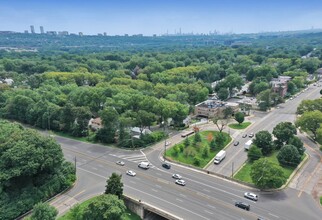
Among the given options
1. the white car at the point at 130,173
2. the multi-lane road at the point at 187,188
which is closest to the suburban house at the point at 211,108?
the multi-lane road at the point at 187,188

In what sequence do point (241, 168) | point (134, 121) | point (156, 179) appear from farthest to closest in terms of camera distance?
1. point (134, 121)
2. point (241, 168)
3. point (156, 179)

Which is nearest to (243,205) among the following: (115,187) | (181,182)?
(181,182)

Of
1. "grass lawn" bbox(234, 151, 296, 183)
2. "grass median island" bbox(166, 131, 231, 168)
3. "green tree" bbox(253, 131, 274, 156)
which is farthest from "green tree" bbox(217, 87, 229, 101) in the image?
"grass lawn" bbox(234, 151, 296, 183)

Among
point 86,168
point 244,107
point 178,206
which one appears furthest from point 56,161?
point 244,107

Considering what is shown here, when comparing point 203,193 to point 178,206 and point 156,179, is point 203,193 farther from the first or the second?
point 156,179

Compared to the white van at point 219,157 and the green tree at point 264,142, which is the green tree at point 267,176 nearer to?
the white van at point 219,157

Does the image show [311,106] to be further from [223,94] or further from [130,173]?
[130,173]
